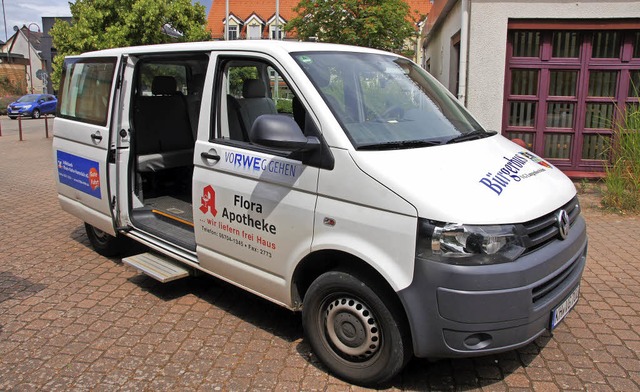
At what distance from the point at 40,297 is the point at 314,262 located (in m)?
2.75

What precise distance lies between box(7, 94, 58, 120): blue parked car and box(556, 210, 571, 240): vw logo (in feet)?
112

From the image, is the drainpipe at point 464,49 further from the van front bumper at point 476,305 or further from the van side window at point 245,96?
the van front bumper at point 476,305

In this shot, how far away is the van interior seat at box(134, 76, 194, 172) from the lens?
17.9 ft

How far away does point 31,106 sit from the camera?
33.3 meters

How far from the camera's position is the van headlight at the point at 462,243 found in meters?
2.82

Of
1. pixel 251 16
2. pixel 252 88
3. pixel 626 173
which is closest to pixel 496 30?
pixel 626 173

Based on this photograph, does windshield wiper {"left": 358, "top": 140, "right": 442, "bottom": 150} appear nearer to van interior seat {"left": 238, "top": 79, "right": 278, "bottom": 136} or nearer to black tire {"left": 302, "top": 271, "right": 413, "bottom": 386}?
black tire {"left": 302, "top": 271, "right": 413, "bottom": 386}

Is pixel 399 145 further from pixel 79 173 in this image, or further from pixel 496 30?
pixel 496 30

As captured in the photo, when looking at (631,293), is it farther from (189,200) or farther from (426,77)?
(189,200)

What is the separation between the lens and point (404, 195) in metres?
2.92

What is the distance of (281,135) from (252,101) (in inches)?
49.8

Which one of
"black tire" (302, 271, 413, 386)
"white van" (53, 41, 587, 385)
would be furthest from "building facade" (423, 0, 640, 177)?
"black tire" (302, 271, 413, 386)

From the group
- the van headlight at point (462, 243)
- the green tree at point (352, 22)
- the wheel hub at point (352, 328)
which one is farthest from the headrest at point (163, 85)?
the green tree at point (352, 22)

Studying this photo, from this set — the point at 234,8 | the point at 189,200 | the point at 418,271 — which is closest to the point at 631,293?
the point at 418,271
